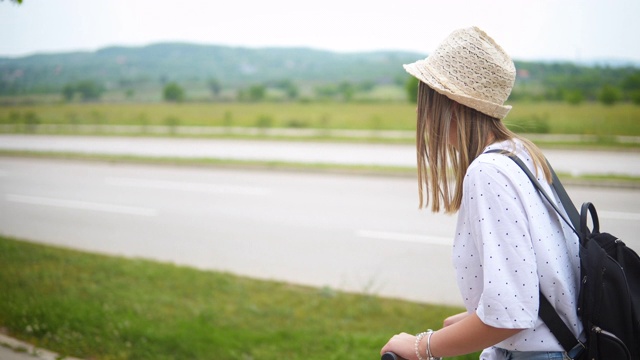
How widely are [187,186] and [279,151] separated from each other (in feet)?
22.7

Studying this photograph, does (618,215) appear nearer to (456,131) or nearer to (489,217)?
(456,131)

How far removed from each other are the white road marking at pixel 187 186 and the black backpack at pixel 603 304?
10649mm

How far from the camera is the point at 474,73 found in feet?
5.21

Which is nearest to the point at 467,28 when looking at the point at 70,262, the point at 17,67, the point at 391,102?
the point at 70,262

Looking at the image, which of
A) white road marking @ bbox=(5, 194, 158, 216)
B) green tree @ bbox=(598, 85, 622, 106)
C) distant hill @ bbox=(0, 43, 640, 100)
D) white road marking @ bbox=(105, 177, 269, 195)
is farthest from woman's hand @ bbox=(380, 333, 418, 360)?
green tree @ bbox=(598, 85, 622, 106)

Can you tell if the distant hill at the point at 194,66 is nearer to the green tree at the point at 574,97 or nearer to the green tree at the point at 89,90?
the green tree at the point at 89,90

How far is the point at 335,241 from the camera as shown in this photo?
27.2ft

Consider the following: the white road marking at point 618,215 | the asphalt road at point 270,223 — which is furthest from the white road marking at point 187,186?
the white road marking at point 618,215

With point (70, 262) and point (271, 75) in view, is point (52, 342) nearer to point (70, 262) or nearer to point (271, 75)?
point (70, 262)

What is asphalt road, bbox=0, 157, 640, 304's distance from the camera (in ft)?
22.8

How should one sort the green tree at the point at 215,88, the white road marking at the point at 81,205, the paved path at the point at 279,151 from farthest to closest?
1. the green tree at the point at 215,88
2. the paved path at the point at 279,151
3. the white road marking at the point at 81,205

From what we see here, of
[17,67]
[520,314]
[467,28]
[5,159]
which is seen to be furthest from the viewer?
[5,159]

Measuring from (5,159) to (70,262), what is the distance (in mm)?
14225

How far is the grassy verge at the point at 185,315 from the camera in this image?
13.7ft
